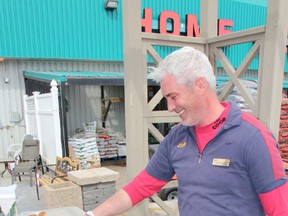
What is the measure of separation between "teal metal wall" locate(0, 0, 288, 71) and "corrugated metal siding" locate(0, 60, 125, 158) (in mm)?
367

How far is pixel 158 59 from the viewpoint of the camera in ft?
7.52

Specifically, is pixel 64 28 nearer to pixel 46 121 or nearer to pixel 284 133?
pixel 46 121

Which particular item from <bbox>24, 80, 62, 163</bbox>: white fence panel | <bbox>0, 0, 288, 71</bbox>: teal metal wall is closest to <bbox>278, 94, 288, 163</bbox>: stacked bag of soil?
<bbox>0, 0, 288, 71</bbox>: teal metal wall

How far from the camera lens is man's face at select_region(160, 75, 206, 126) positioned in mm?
1195

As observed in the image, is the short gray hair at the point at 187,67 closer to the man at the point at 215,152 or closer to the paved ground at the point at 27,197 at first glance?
the man at the point at 215,152

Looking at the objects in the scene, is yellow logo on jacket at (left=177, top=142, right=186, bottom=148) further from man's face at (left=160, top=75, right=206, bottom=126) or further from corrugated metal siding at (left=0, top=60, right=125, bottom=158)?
corrugated metal siding at (left=0, top=60, right=125, bottom=158)

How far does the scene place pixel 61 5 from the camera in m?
8.25

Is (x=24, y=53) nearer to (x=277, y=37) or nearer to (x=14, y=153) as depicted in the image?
(x=14, y=153)

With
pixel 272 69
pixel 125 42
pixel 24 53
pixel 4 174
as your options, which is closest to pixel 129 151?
pixel 125 42

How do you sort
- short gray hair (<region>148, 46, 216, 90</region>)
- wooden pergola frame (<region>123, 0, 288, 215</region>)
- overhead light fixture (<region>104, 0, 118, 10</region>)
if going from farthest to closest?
overhead light fixture (<region>104, 0, 118, 10</region>) < wooden pergola frame (<region>123, 0, 288, 215</region>) < short gray hair (<region>148, 46, 216, 90</region>)

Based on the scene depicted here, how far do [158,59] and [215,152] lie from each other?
1302 millimetres

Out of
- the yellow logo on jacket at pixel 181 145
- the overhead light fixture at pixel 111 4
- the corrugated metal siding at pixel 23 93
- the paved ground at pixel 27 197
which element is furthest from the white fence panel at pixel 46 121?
the yellow logo on jacket at pixel 181 145

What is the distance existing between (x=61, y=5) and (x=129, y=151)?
7.53m

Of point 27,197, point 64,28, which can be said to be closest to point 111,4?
point 64,28
